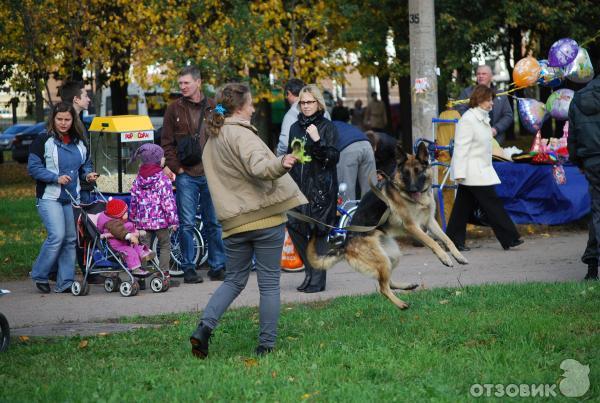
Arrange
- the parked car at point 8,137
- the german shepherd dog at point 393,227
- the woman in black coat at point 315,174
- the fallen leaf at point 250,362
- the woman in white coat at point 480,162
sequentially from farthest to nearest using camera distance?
the parked car at point 8,137 → the woman in white coat at point 480,162 → the woman in black coat at point 315,174 → the german shepherd dog at point 393,227 → the fallen leaf at point 250,362

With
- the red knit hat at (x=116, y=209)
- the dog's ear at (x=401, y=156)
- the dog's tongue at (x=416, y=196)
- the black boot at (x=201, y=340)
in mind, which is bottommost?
the black boot at (x=201, y=340)

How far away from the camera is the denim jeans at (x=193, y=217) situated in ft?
35.6

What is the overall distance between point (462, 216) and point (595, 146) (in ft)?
10.8

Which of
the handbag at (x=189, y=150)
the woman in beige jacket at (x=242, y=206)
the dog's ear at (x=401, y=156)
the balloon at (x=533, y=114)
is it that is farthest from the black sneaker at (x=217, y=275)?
the balloon at (x=533, y=114)

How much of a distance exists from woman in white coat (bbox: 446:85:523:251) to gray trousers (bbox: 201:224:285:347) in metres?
5.59

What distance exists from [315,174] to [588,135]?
2.55 meters

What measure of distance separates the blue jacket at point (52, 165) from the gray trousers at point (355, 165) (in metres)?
3.16

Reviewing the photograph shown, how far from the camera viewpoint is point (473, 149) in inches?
476

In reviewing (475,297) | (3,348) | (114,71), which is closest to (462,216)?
(475,297)

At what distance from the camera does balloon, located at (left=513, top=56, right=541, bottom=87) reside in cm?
1379

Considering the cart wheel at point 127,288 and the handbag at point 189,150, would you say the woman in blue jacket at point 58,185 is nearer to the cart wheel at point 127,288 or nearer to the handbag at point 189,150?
the cart wheel at point 127,288

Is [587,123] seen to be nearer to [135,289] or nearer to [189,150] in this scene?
[189,150]

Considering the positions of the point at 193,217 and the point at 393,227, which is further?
the point at 193,217

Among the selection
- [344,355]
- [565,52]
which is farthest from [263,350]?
[565,52]
